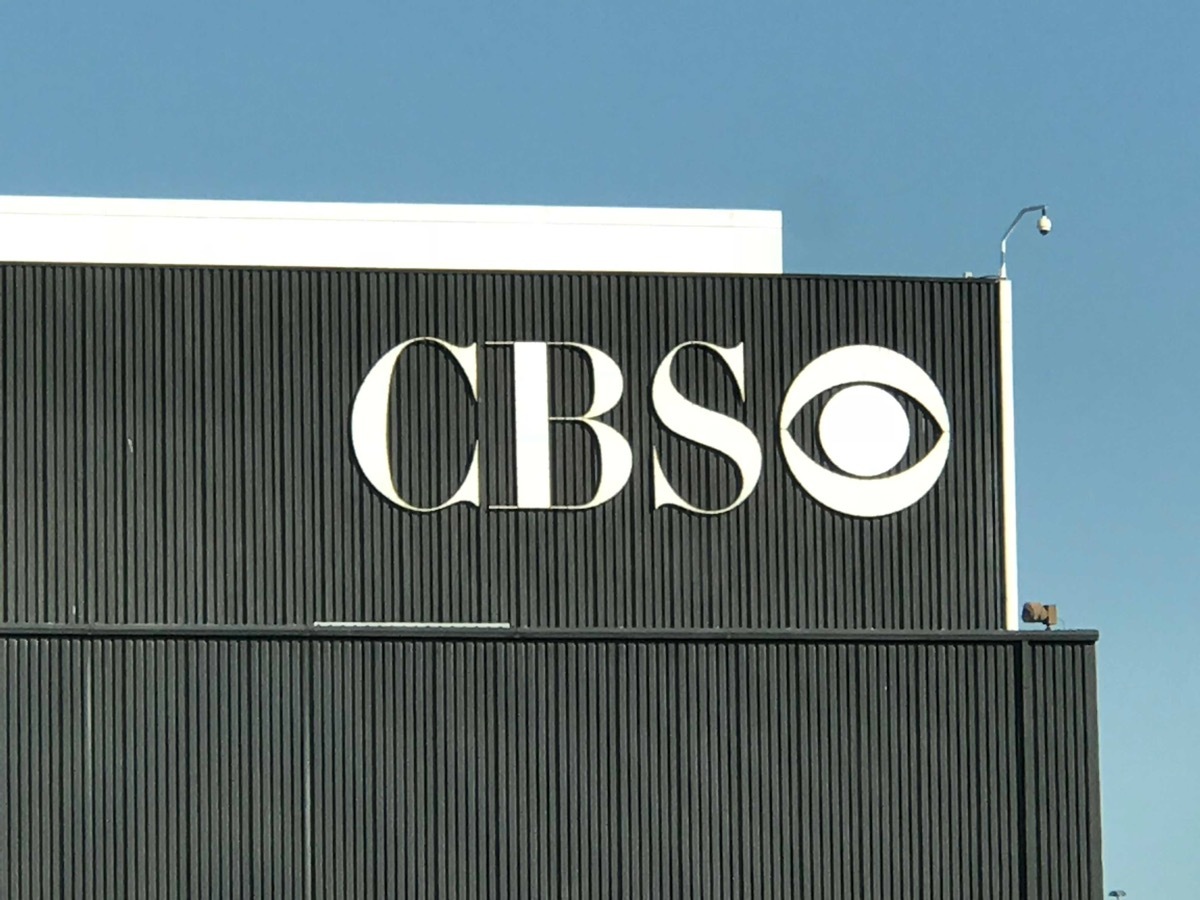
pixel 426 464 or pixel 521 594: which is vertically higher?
pixel 426 464

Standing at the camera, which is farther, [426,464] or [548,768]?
[426,464]

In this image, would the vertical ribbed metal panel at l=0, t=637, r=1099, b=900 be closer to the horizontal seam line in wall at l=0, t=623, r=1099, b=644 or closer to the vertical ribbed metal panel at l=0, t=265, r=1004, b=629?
the horizontal seam line in wall at l=0, t=623, r=1099, b=644

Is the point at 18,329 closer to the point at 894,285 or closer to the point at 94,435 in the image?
the point at 94,435

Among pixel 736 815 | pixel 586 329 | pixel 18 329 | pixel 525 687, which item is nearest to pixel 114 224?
pixel 18 329

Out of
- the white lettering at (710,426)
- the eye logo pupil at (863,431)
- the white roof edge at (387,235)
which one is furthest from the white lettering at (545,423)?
the white roof edge at (387,235)

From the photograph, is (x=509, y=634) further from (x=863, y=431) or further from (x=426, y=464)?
(x=863, y=431)

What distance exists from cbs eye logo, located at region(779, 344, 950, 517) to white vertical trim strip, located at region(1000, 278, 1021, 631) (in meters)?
1.08

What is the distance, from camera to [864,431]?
43344 millimetres

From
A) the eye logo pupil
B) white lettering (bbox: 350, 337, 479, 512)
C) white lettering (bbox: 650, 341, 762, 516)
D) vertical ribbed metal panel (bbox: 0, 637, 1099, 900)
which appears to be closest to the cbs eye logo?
the eye logo pupil

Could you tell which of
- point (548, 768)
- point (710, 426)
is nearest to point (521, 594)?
point (548, 768)

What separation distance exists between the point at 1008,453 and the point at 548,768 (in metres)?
10.0

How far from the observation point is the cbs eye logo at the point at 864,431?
43031 millimetres

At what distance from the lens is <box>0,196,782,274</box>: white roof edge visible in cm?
4903

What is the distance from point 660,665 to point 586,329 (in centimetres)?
606
